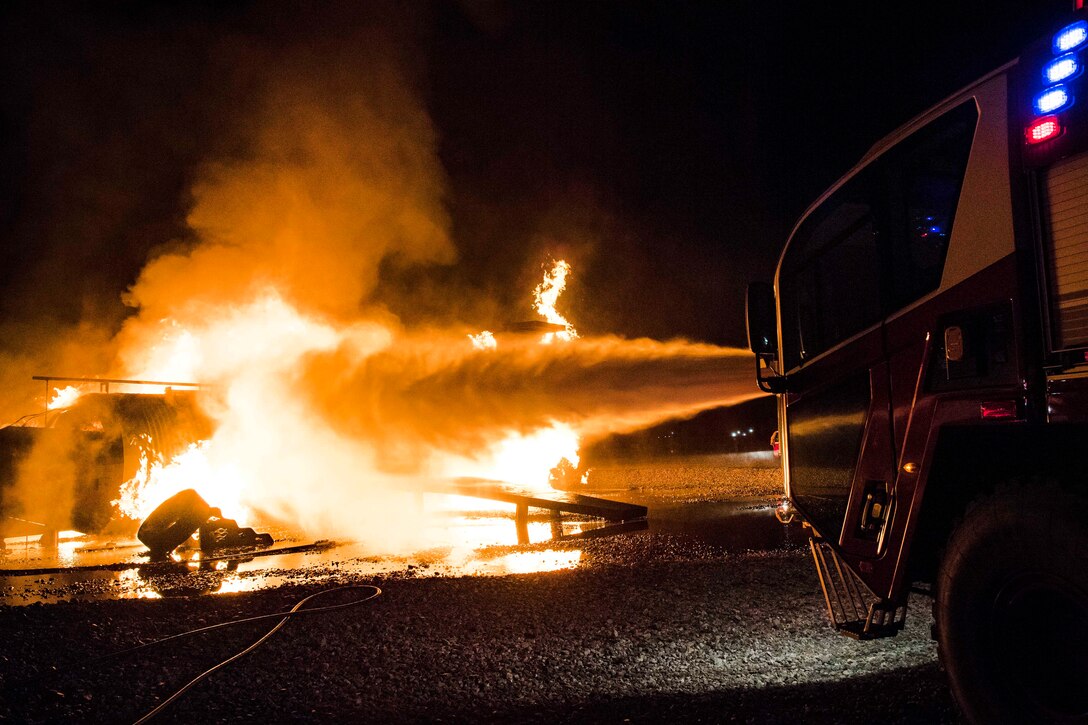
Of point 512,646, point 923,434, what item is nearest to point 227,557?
point 512,646

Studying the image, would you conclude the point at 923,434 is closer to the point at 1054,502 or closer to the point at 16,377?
the point at 1054,502

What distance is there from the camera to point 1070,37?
97.0 inches

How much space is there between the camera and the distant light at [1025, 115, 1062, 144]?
2.48 m

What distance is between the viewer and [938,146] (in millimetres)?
3059

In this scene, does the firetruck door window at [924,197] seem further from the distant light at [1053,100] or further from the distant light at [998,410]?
the distant light at [998,410]

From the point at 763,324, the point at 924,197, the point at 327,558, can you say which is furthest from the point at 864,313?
the point at 327,558

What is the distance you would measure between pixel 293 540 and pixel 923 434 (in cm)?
995

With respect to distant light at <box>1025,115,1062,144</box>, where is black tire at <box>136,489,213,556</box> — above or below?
below

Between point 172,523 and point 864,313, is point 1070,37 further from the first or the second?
point 172,523

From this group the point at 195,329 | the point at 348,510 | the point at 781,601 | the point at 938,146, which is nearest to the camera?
the point at 938,146

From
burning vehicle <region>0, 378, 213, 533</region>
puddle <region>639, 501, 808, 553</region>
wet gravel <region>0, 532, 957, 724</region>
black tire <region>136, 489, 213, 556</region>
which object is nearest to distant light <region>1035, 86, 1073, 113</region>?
wet gravel <region>0, 532, 957, 724</region>

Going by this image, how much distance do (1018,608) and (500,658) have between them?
298cm

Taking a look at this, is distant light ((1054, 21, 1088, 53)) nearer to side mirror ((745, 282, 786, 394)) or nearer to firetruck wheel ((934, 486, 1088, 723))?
firetruck wheel ((934, 486, 1088, 723))

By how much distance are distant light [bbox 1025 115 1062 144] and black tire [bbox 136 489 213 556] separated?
34.2 feet
